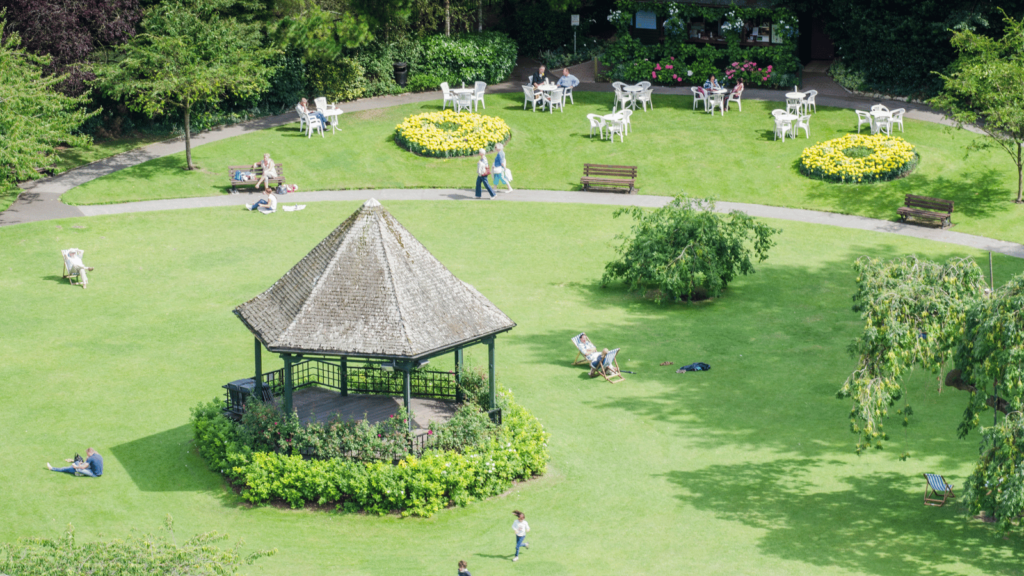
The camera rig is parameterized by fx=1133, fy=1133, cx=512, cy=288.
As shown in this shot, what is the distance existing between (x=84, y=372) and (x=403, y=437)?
9.81m

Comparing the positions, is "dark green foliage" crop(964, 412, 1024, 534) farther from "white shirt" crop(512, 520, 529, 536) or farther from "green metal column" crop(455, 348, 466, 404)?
"green metal column" crop(455, 348, 466, 404)

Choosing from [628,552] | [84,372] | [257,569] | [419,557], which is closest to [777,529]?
[628,552]

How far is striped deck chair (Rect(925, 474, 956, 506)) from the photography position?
21.0 meters

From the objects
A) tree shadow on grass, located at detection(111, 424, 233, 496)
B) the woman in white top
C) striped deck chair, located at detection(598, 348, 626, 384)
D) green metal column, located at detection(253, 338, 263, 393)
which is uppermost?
the woman in white top

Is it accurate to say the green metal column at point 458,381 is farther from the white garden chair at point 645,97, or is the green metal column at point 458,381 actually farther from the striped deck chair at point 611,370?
the white garden chair at point 645,97

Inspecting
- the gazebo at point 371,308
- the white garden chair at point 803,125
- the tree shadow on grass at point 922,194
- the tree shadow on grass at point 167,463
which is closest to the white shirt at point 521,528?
the gazebo at point 371,308

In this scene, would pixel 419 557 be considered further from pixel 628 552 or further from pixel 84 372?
pixel 84 372

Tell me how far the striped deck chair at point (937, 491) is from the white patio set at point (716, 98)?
30.5 metres

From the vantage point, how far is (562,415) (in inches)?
1015

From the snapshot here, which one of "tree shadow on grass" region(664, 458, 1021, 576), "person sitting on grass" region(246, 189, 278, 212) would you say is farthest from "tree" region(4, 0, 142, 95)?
"tree shadow on grass" region(664, 458, 1021, 576)

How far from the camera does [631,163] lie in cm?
4544

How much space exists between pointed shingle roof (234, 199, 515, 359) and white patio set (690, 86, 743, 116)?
29049 millimetres

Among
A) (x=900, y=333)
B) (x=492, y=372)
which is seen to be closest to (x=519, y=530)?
(x=492, y=372)

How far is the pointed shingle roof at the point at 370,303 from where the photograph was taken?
868 inches
